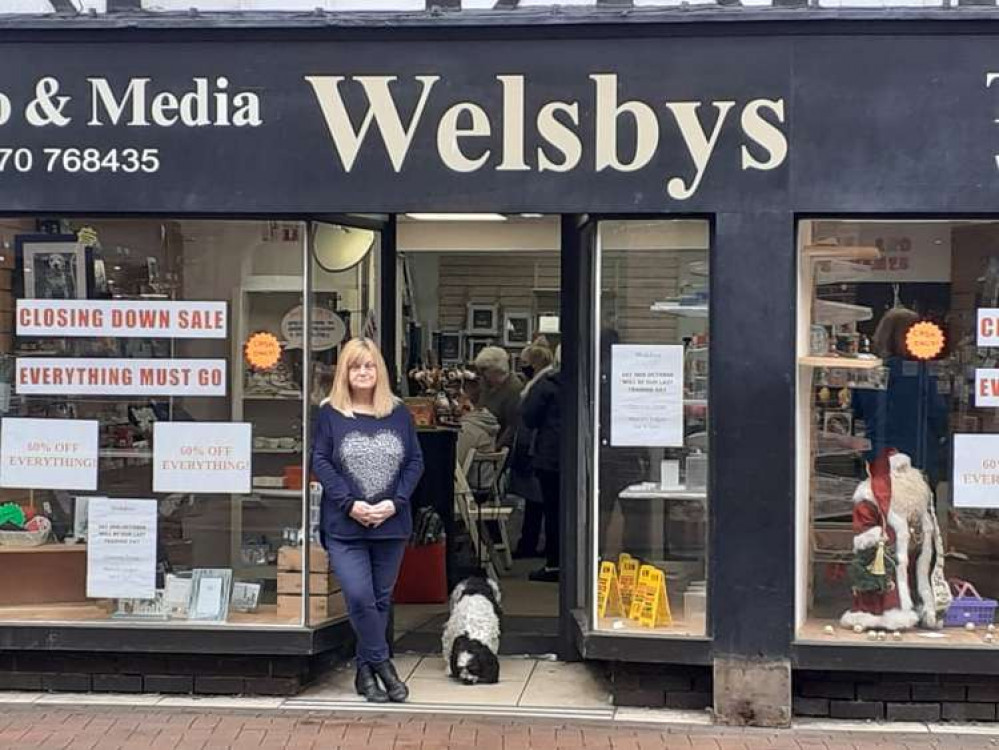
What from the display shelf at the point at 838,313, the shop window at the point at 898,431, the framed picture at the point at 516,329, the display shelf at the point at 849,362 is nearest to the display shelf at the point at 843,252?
the shop window at the point at 898,431

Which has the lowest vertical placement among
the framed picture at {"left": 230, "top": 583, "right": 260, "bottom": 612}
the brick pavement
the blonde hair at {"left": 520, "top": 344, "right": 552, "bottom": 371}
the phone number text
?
the brick pavement

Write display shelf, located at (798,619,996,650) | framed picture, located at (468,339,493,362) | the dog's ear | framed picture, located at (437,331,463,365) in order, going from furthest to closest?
framed picture, located at (468,339,493,362) → framed picture, located at (437,331,463,365) → the dog's ear → display shelf, located at (798,619,996,650)

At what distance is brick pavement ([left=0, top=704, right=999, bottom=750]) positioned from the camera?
6.00 meters

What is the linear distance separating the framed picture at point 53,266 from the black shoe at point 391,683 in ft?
7.98

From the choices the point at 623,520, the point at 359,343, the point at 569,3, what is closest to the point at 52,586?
the point at 359,343

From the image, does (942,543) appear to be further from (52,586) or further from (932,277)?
(52,586)

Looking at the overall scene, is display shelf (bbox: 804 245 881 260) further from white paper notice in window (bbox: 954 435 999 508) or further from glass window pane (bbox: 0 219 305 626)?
glass window pane (bbox: 0 219 305 626)

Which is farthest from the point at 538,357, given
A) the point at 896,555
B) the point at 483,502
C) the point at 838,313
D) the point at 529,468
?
the point at 896,555

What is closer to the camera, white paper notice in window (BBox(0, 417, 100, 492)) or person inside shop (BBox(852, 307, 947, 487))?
person inside shop (BBox(852, 307, 947, 487))

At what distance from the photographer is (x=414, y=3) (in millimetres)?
6676

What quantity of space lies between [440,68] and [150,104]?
4.70ft

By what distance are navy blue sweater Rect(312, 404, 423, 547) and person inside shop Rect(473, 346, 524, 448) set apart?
3.44 metres

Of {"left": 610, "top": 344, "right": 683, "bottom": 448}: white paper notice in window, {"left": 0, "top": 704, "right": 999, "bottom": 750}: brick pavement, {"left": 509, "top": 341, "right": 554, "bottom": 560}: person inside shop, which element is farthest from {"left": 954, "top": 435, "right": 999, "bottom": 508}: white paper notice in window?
{"left": 509, "top": 341, "right": 554, "bottom": 560}: person inside shop

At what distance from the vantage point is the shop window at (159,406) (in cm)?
694
